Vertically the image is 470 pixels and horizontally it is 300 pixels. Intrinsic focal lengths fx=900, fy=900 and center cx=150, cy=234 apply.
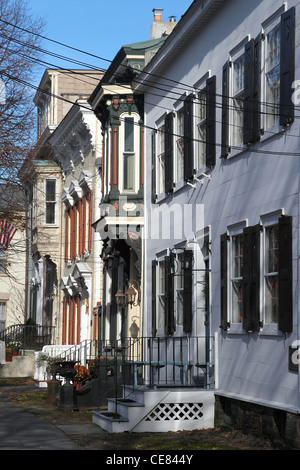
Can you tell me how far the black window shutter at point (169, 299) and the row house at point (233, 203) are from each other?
→ 1.8 inches

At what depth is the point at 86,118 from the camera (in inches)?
1176

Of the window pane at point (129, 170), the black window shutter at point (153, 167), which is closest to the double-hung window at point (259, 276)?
the black window shutter at point (153, 167)

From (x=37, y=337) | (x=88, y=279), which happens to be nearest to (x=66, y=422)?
(x=88, y=279)

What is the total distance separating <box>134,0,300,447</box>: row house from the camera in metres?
13.1

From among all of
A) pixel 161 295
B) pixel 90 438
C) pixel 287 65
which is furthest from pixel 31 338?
pixel 287 65

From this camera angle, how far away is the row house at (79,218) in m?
29.7

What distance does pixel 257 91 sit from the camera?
1441 centimetres

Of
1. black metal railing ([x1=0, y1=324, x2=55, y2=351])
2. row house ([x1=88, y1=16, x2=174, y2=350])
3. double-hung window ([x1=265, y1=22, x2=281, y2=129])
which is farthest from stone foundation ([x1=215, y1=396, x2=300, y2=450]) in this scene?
black metal railing ([x1=0, y1=324, x2=55, y2=351])

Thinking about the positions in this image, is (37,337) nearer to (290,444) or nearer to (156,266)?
(156,266)

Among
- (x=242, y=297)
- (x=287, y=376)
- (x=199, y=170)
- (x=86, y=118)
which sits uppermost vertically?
(x=86, y=118)

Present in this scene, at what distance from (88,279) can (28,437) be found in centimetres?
1525

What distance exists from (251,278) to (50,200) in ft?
79.0

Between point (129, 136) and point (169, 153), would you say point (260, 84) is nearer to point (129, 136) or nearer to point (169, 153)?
point (169, 153)

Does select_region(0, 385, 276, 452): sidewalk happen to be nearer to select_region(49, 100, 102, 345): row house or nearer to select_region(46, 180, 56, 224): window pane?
select_region(49, 100, 102, 345): row house
